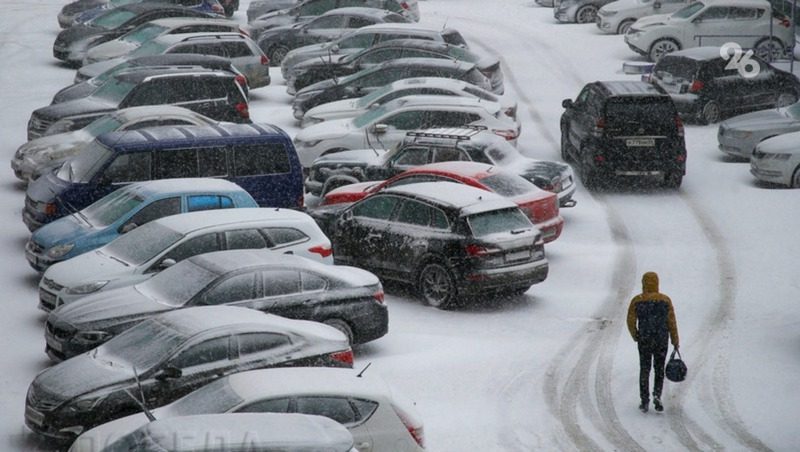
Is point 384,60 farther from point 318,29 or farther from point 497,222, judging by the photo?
point 497,222

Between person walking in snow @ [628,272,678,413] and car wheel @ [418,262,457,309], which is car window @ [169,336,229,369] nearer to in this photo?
person walking in snow @ [628,272,678,413]

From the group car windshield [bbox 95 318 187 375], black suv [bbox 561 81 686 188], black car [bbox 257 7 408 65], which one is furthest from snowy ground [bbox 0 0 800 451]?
black car [bbox 257 7 408 65]

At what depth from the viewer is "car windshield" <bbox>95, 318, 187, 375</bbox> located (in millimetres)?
11492

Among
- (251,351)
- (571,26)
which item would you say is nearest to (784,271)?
(251,351)

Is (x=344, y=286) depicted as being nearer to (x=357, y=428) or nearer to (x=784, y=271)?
(x=357, y=428)

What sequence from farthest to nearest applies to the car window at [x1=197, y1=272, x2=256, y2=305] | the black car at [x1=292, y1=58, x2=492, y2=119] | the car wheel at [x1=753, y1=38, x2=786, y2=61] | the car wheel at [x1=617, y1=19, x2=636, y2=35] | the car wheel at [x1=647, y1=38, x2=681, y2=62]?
1. the car wheel at [x1=617, y1=19, x2=636, y2=35]
2. the car wheel at [x1=647, y1=38, x2=681, y2=62]
3. the car wheel at [x1=753, y1=38, x2=786, y2=61]
4. the black car at [x1=292, y1=58, x2=492, y2=119]
5. the car window at [x1=197, y1=272, x2=256, y2=305]

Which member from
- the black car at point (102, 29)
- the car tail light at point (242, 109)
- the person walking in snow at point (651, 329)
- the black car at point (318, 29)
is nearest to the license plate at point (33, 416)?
the person walking in snow at point (651, 329)

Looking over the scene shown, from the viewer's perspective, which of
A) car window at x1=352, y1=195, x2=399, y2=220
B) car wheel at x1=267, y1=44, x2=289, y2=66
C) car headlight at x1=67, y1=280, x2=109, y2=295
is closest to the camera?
car headlight at x1=67, y1=280, x2=109, y2=295

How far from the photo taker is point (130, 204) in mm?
16297

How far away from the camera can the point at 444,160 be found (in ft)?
65.8

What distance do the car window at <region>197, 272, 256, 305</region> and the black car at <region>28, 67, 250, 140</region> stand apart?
10067 mm

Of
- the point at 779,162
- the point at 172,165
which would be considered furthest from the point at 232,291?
the point at 779,162

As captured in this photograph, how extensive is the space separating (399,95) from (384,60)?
416 centimetres

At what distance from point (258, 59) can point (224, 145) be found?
1032cm
